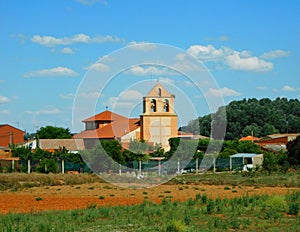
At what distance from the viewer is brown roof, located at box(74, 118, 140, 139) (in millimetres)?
62250

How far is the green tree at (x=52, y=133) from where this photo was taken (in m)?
108

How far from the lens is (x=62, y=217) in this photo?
18453mm

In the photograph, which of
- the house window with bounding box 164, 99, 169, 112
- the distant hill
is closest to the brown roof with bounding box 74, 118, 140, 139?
the house window with bounding box 164, 99, 169, 112

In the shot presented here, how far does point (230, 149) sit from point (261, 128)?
47928mm

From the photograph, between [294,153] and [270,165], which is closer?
[270,165]

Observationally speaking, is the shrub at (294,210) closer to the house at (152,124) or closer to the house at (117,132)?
the house at (152,124)

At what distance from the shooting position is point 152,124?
6003cm

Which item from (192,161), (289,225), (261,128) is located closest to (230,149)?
(192,161)

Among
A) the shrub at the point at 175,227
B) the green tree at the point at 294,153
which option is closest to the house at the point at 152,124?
the green tree at the point at 294,153

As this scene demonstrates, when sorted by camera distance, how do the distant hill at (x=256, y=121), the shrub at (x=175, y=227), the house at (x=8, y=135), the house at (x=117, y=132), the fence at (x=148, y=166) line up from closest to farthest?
the shrub at (x=175, y=227) → the fence at (x=148, y=166) → the house at (x=117, y=132) → the house at (x=8, y=135) → the distant hill at (x=256, y=121)

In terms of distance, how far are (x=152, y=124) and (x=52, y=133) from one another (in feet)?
172

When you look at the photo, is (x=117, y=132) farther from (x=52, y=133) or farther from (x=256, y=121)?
(x=256, y=121)

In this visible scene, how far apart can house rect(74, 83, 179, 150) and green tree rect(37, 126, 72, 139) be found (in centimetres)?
3432

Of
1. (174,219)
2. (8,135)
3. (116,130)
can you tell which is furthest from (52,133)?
(174,219)
